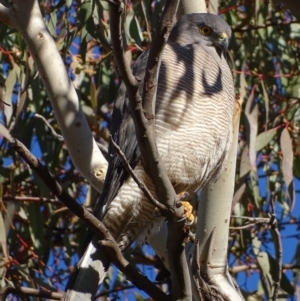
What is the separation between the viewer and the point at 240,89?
4.25 m

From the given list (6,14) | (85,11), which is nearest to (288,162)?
(85,11)

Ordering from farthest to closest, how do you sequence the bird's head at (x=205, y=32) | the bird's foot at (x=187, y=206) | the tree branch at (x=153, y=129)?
the bird's head at (x=205, y=32), the bird's foot at (x=187, y=206), the tree branch at (x=153, y=129)

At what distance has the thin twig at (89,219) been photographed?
2.18 metres

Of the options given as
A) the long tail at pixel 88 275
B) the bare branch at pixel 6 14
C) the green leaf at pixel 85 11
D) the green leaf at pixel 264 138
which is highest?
the green leaf at pixel 85 11

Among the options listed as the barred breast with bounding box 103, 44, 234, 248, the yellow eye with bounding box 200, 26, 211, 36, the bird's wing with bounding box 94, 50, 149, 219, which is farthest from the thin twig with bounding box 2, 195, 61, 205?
the yellow eye with bounding box 200, 26, 211, 36

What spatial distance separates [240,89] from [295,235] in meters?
0.87

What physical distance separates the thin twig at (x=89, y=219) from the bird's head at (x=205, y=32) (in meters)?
1.49

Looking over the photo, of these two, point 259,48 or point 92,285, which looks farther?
point 259,48

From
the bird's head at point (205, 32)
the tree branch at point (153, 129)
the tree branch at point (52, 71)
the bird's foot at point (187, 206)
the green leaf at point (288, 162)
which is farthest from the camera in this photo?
the bird's head at point (205, 32)

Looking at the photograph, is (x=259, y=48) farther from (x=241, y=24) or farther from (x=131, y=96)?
(x=131, y=96)

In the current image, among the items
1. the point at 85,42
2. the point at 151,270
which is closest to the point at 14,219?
the point at 151,270

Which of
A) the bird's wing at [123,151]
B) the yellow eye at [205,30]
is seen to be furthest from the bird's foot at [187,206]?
the yellow eye at [205,30]

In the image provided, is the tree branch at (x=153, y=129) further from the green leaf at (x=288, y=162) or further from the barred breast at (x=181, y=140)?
the green leaf at (x=288, y=162)

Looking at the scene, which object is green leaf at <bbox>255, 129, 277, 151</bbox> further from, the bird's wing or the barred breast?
the bird's wing
